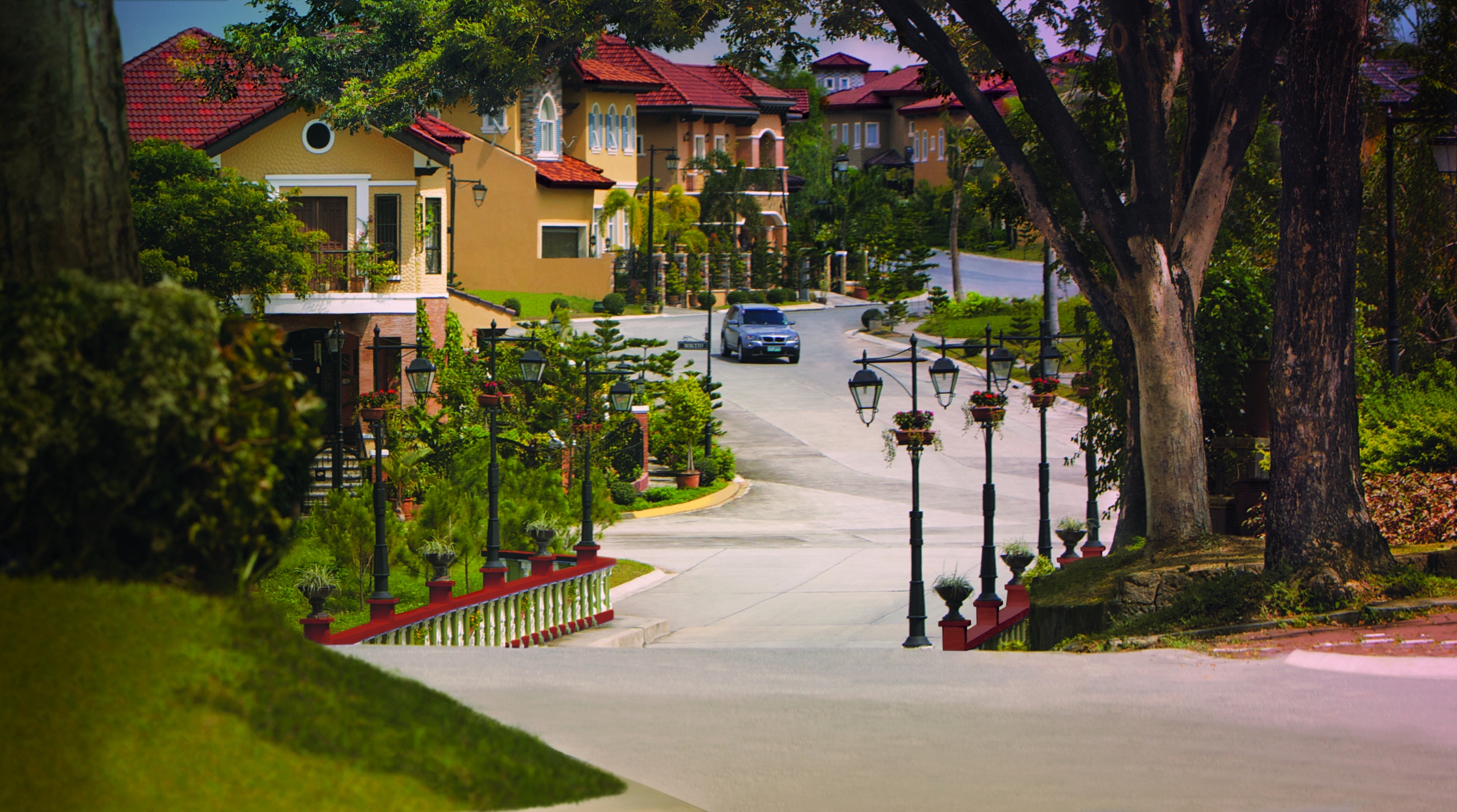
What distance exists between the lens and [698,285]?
6203 cm

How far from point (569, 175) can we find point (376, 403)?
3487 centimetres

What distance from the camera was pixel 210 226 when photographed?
1154 inches

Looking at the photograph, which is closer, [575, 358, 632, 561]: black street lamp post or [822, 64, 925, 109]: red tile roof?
[575, 358, 632, 561]: black street lamp post

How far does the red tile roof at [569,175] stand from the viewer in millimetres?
56031

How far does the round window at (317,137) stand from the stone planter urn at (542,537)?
16.6 meters

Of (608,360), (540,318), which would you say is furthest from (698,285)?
(608,360)

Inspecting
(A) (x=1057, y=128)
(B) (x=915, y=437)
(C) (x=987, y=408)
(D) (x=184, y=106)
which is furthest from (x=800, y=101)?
(A) (x=1057, y=128)

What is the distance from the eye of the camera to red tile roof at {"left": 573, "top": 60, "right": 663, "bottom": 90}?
60.7m

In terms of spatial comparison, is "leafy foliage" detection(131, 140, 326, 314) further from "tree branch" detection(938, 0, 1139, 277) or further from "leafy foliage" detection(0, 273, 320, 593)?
"leafy foliage" detection(0, 273, 320, 593)

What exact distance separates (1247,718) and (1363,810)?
2139 millimetres

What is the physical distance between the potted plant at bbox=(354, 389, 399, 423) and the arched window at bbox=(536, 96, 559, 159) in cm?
2729

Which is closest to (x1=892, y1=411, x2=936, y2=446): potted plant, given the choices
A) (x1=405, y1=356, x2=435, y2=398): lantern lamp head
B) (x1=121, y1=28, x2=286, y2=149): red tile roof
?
(x1=405, y1=356, x2=435, y2=398): lantern lamp head

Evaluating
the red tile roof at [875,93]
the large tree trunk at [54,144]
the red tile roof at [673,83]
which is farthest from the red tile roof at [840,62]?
the large tree trunk at [54,144]

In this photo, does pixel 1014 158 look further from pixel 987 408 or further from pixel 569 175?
pixel 569 175
